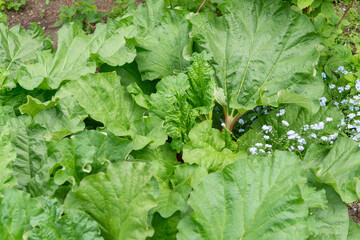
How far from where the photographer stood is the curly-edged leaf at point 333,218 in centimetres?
198

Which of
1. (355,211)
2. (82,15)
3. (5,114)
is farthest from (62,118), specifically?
(82,15)

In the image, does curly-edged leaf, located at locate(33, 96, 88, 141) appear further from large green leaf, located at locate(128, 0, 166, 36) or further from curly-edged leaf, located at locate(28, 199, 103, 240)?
large green leaf, located at locate(128, 0, 166, 36)

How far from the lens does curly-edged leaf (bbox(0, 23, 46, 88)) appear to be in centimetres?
272

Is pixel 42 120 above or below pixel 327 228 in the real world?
above

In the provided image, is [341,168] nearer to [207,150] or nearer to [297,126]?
[297,126]

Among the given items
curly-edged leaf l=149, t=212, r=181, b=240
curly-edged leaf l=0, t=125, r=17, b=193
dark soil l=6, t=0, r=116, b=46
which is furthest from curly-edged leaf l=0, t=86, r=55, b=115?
dark soil l=6, t=0, r=116, b=46

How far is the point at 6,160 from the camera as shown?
6.24ft

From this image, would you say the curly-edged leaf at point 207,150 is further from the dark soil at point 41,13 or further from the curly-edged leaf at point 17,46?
the dark soil at point 41,13

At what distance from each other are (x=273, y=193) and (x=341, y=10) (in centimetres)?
297

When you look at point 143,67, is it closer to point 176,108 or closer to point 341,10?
point 176,108

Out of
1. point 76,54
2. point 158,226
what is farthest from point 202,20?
point 158,226

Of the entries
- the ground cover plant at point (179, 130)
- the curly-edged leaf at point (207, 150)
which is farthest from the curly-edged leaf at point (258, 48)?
the curly-edged leaf at point (207, 150)

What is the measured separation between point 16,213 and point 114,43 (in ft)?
4.22

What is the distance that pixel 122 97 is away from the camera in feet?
8.09
